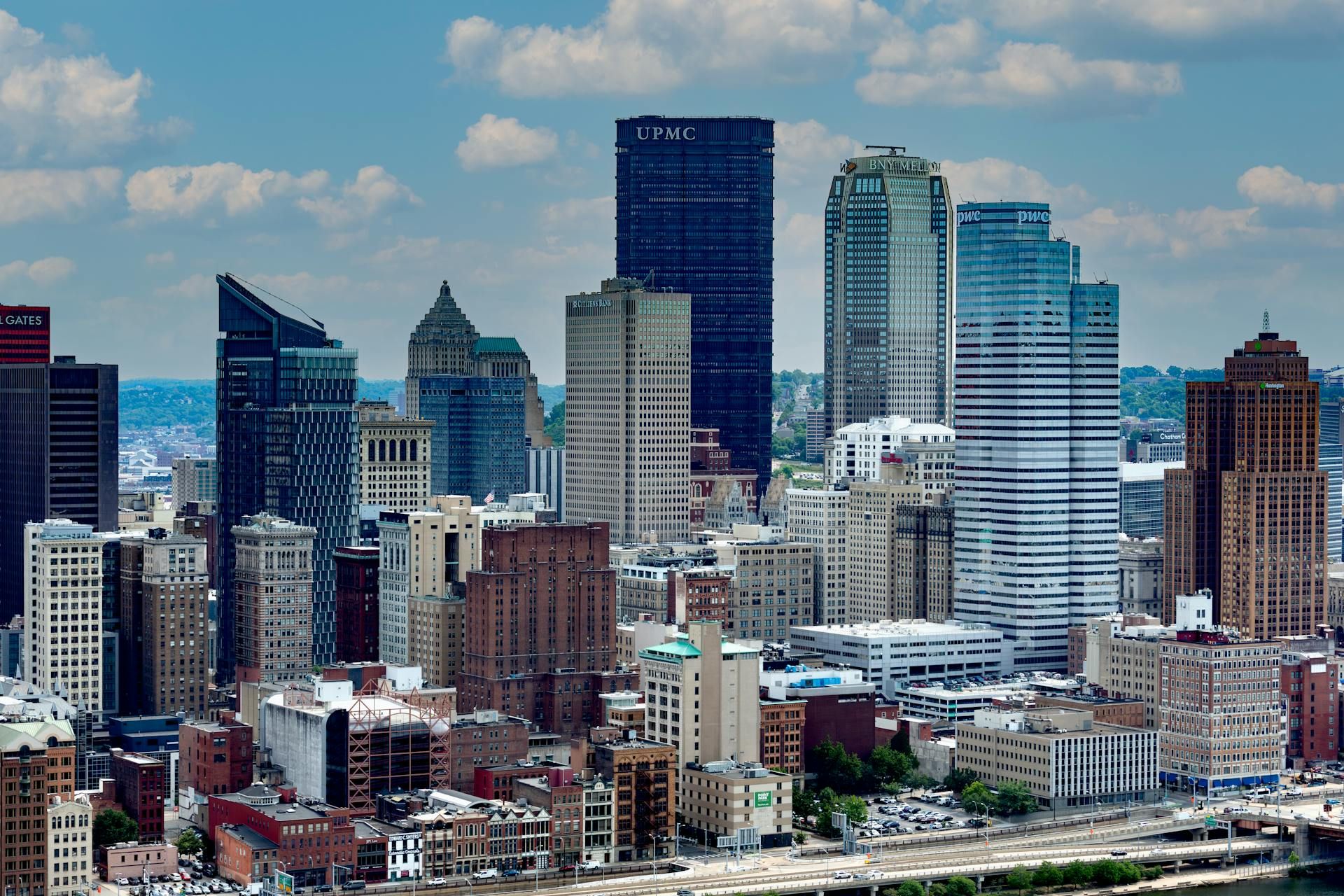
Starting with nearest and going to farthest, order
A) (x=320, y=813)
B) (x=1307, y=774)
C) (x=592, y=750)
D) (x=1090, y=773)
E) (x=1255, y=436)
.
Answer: (x=320, y=813), (x=592, y=750), (x=1090, y=773), (x=1307, y=774), (x=1255, y=436)

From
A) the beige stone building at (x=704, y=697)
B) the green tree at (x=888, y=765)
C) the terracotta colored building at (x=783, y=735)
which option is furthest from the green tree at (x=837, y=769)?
the beige stone building at (x=704, y=697)

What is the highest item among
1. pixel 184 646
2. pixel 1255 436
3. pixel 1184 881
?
pixel 1255 436

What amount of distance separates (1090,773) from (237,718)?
53.0 metres

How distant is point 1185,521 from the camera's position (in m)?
196

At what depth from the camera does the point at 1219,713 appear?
164 meters

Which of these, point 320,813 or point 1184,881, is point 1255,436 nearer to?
point 1184,881

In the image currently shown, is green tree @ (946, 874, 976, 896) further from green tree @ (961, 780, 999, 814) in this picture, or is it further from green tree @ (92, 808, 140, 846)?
green tree @ (92, 808, 140, 846)

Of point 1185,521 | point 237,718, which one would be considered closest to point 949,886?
point 237,718

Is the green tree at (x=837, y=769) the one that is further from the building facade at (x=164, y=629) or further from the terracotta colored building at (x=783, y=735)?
the building facade at (x=164, y=629)

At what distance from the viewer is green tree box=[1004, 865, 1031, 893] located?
13938 cm

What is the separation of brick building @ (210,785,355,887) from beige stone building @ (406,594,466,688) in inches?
1460

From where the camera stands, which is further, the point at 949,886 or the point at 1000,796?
the point at 1000,796

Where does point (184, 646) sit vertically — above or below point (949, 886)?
above

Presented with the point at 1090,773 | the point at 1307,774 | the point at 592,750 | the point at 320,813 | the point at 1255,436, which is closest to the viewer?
the point at 320,813
